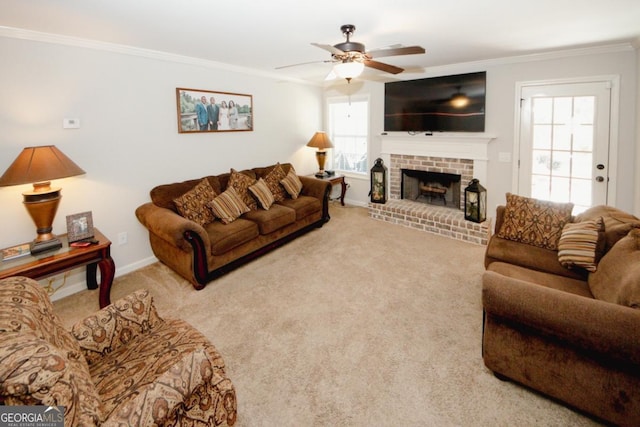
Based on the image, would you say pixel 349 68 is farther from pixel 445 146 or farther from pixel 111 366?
pixel 445 146

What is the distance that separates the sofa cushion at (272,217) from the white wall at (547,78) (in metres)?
2.83

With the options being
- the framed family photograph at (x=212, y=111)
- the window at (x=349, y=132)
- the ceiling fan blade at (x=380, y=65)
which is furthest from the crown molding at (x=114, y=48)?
the ceiling fan blade at (x=380, y=65)

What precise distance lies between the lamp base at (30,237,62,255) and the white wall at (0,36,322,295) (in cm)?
47

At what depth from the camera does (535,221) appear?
294 cm

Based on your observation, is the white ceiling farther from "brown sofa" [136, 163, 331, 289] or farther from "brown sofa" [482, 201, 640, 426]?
"brown sofa" [482, 201, 640, 426]

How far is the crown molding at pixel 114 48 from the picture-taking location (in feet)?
9.05

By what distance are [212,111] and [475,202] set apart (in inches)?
147

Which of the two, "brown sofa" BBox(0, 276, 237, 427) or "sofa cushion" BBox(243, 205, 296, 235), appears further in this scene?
"sofa cushion" BBox(243, 205, 296, 235)

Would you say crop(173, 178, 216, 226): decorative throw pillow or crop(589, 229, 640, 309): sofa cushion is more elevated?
crop(173, 178, 216, 226): decorative throw pillow

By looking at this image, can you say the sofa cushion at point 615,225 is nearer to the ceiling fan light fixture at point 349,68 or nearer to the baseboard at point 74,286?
the ceiling fan light fixture at point 349,68

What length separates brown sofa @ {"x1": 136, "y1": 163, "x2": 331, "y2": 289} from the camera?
3.25 metres

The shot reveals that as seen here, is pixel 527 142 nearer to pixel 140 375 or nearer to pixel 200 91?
pixel 200 91

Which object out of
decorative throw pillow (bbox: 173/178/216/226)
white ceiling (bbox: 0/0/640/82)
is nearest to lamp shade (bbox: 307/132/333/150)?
white ceiling (bbox: 0/0/640/82)

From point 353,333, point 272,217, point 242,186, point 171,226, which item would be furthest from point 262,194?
point 353,333
